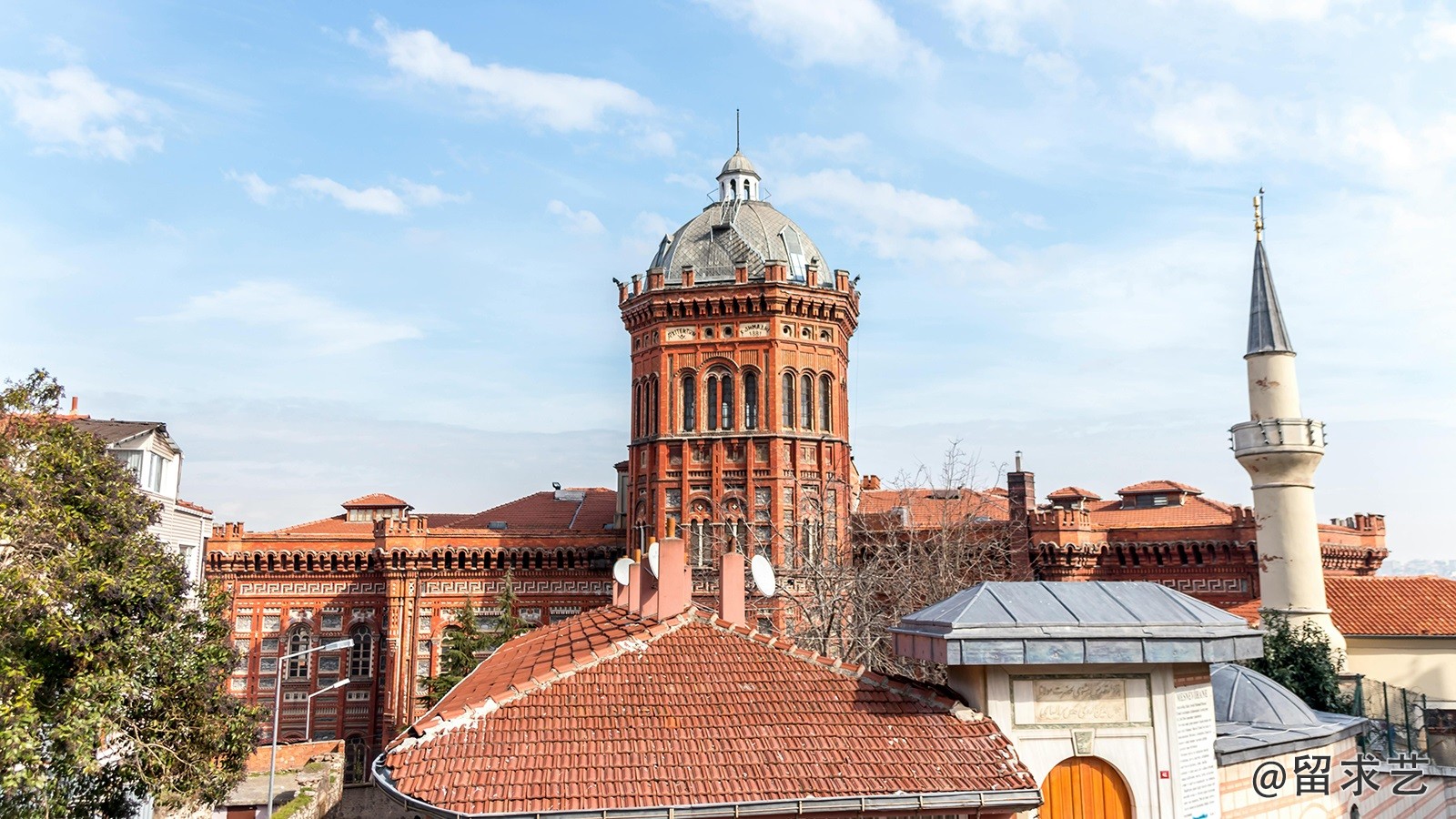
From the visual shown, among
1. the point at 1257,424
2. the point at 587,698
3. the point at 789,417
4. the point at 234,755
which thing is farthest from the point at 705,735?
the point at 789,417

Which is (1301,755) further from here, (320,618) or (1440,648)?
(320,618)

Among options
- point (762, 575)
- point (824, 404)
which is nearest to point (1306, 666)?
point (824, 404)

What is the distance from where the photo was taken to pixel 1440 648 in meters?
29.2

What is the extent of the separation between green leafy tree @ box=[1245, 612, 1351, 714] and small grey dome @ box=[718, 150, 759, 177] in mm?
23959

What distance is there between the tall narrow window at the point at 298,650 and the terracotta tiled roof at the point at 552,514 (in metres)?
6.50

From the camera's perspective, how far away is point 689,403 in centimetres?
3622

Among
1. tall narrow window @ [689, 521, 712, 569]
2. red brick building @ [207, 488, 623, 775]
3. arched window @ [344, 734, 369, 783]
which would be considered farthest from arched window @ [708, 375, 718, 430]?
arched window @ [344, 734, 369, 783]

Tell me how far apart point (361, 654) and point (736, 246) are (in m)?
20.3

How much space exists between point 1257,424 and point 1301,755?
55.0 ft

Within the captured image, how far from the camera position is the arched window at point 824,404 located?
36.1 m

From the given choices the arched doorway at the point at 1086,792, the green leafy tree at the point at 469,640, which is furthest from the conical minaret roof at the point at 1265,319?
the green leafy tree at the point at 469,640

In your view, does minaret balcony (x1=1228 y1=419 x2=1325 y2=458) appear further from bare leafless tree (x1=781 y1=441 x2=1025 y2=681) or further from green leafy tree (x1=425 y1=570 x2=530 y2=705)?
green leafy tree (x1=425 y1=570 x2=530 y2=705)

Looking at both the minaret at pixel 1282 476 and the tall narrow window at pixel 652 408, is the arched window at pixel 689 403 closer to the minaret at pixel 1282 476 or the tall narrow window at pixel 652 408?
the tall narrow window at pixel 652 408

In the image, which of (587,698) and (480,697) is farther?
(480,697)
